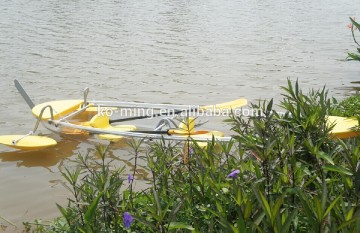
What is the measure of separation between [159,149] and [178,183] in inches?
19.7

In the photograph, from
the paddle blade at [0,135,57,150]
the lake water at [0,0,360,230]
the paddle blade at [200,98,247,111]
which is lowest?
the paddle blade at [0,135,57,150]

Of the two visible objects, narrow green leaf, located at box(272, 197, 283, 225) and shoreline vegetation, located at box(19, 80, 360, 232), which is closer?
narrow green leaf, located at box(272, 197, 283, 225)

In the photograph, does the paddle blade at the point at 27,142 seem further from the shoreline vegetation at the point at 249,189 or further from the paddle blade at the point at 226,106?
the shoreline vegetation at the point at 249,189

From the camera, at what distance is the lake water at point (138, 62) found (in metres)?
6.61

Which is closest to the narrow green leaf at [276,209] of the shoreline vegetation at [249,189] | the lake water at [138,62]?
the shoreline vegetation at [249,189]

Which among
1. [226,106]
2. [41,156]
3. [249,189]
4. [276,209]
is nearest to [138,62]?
[226,106]

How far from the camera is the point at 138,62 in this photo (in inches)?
534

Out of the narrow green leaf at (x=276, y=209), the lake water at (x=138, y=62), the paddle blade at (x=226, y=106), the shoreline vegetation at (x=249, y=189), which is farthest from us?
the paddle blade at (x=226, y=106)

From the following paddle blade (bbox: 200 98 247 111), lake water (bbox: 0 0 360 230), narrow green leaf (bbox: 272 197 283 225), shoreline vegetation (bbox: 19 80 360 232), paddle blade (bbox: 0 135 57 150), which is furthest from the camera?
paddle blade (bbox: 200 98 247 111)

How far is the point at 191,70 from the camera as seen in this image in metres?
12.6

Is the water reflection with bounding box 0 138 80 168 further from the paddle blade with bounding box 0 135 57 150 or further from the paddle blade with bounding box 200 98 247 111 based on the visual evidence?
the paddle blade with bounding box 200 98 247 111

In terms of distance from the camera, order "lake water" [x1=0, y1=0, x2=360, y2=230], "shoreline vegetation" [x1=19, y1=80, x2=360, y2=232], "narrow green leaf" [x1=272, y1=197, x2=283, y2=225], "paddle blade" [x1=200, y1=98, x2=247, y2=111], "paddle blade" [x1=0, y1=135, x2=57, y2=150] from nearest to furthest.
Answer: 1. "narrow green leaf" [x1=272, y1=197, x2=283, y2=225]
2. "shoreline vegetation" [x1=19, y1=80, x2=360, y2=232]
3. "paddle blade" [x1=0, y1=135, x2=57, y2=150]
4. "lake water" [x1=0, y1=0, x2=360, y2=230]
5. "paddle blade" [x1=200, y1=98, x2=247, y2=111]

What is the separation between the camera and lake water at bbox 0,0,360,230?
661 centimetres

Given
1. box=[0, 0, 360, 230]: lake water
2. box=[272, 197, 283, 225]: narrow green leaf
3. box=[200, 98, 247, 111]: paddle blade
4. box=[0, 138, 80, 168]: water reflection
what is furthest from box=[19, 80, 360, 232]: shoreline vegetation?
box=[200, 98, 247, 111]: paddle blade
